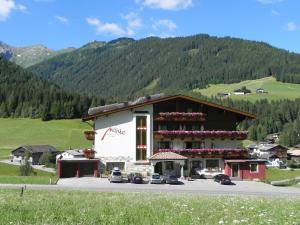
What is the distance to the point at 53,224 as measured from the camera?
14266mm

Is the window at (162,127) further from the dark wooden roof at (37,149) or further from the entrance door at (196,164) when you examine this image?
the dark wooden roof at (37,149)

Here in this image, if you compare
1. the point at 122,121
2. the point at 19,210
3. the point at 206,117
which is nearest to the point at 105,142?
the point at 122,121

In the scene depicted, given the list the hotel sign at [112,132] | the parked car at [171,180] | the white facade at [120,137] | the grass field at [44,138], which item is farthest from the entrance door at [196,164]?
the grass field at [44,138]

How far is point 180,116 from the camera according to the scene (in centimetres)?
7706

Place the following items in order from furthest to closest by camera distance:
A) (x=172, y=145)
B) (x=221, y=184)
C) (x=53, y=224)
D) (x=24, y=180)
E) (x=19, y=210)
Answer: (x=172, y=145) → (x=221, y=184) → (x=24, y=180) → (x=19, y=210) → (x=53, y=224)

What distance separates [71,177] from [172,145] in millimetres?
15227

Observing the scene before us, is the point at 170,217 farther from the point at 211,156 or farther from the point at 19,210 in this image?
the point at 211,156

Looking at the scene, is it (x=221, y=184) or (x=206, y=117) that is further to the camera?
(x=206, y=117)

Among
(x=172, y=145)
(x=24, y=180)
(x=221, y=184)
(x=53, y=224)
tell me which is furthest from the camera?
(x=172, y=145)

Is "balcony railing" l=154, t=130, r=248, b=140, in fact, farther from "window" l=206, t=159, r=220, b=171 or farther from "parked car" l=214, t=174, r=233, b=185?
"parked car" l=214, t=174, r=233, b=185

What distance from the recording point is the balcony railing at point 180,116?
3022 inches

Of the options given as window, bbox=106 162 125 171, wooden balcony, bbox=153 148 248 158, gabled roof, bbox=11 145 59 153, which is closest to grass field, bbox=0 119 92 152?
gabled roof, bbox=11 145 59 153

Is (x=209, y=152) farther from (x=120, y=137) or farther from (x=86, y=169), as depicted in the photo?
(x=86, y=169)

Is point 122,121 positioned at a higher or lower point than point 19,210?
higher
